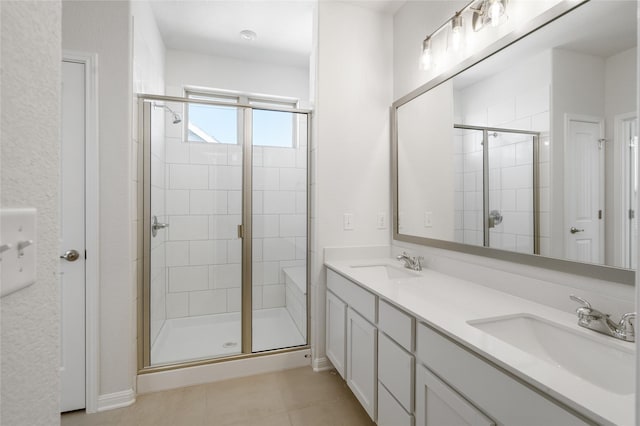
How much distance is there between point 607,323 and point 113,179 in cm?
238

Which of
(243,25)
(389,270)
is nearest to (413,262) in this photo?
(389,270)

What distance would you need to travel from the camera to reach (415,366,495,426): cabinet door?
3.09 ft

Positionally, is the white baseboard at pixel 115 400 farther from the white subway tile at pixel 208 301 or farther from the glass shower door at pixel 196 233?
the white subway tile at pixel 208 301

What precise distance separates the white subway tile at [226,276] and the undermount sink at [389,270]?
0.87 m

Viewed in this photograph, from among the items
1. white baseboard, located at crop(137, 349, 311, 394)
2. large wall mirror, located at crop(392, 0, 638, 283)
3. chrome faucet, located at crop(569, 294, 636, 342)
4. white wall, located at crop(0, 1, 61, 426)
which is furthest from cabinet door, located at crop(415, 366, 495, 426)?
white baseboard, located at crop(137, 349, 311, 394)

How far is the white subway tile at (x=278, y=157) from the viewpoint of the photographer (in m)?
2.34

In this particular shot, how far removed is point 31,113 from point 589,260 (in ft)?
5.33

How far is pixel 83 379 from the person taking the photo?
1809mm

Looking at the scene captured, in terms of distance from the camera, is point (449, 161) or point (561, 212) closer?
point (561, 212)

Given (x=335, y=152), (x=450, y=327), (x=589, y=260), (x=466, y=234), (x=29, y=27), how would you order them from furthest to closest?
(x=335, y=152) < (x=466, y=234) < (x=589, y=260) < (x=450, y=327) < (x=29, y=27)

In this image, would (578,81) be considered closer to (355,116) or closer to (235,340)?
(355,116)

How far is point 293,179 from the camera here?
7.82ft

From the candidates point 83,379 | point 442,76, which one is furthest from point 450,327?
point 83,379

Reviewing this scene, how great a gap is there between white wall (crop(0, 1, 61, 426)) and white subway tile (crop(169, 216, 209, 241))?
6.00 ft
